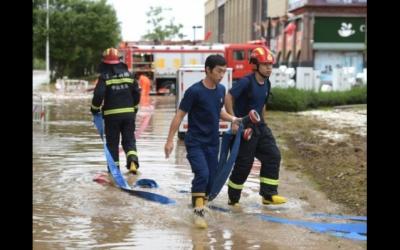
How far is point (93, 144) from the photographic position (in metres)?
12.8

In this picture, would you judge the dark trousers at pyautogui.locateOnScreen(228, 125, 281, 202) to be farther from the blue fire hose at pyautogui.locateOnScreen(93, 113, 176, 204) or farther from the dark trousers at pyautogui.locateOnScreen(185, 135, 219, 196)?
the blue fire hose at pyautogui.locateOnScreen(93, 113, 176, 204)

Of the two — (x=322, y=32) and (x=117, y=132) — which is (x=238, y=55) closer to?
(x=322, y=32)

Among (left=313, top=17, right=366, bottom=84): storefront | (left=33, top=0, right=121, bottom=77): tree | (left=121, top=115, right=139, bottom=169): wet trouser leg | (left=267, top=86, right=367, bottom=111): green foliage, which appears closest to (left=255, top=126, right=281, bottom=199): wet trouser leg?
(left=121, top=115, right=139, bottom=169): wet trouser leg

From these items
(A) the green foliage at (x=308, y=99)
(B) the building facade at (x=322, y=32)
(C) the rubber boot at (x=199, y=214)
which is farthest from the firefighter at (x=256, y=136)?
(B) the building facade at (x=322, y=32)

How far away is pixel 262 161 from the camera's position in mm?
7324

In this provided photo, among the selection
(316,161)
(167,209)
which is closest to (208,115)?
(167,209)

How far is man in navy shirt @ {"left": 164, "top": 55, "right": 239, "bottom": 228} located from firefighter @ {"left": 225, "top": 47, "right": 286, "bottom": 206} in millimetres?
379

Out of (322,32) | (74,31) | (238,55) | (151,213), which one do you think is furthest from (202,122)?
(74,31)

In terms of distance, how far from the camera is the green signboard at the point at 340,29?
43025mm

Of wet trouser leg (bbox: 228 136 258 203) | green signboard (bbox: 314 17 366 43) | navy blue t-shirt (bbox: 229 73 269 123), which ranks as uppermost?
green signboard (bbox: 314 17 366 43)

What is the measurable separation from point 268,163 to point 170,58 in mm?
27093

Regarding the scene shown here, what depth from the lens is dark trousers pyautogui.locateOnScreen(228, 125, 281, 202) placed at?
722 centimetres

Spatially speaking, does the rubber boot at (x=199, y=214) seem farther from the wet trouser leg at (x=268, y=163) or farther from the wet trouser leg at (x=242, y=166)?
the wet trouser leg at (x=268, y=163)

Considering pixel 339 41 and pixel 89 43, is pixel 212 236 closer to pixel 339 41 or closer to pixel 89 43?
pixel 339 41
